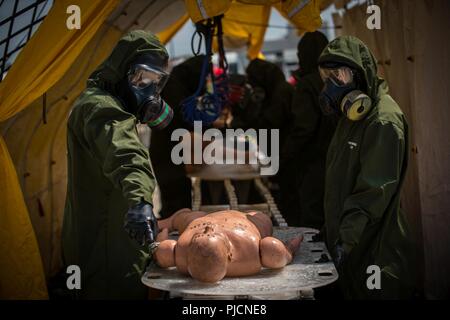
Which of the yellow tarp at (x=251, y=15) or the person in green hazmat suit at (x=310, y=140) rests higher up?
the yellow tarp at (x=251, y=15)

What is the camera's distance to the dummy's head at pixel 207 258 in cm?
266

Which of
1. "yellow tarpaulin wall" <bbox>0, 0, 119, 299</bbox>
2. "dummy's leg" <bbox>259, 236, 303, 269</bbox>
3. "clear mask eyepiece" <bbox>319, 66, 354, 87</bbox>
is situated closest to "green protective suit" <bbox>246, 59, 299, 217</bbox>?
"clear mask eyepiece" <bbox>319, 66, 354, 87</bbox>

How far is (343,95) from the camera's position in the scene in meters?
3.32

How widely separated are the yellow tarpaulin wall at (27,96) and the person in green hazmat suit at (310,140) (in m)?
2.05

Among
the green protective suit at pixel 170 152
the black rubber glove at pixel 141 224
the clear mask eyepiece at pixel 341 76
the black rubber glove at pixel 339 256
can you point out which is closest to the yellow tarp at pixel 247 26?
the green protective suit at pixel 170 152

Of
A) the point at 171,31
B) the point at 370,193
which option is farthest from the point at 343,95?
the point at 171,31

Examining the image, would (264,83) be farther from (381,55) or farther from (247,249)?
(247,249)

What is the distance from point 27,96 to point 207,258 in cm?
190

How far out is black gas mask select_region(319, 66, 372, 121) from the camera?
126 inches

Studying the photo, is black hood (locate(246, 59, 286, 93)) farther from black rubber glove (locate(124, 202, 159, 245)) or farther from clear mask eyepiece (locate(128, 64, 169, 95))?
black rubber glove (locate(124, 202, 159, 245))

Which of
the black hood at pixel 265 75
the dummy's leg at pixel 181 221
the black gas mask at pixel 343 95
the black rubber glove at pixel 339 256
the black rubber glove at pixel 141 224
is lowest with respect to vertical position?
the black rubber glove at pixel 339 256

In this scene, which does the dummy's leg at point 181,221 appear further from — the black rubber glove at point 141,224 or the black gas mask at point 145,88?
the black rubber glove at point 141,224

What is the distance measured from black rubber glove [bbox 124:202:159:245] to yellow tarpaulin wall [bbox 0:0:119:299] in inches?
58.6

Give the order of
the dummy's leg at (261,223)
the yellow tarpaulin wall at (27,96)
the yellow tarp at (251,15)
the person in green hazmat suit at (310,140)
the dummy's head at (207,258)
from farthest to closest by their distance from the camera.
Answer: the person in green hazmat suit at (310,140), the yellow tarp at (251,15), the yellow tarpaulin wall at (27,96), the dummy's leg at (261,223), the dummy's head at (207,258)
